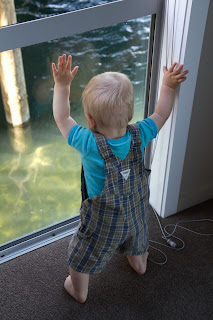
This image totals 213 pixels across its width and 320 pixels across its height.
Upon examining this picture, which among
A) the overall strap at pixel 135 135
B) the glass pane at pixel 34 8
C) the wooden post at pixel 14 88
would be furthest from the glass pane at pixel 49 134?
the overall strap at pixel 135 135

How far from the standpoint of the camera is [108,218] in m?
1.28

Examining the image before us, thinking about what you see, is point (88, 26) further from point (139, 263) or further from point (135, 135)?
point (139, 263)

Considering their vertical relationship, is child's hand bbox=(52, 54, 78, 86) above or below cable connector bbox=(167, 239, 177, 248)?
above

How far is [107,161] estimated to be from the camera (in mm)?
1210

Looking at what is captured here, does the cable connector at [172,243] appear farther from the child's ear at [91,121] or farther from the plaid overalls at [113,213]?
the child's ear at [91,121]

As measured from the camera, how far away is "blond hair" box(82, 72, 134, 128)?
1146 millimetres

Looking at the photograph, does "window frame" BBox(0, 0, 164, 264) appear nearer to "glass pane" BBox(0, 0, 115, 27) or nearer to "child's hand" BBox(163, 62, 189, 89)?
"glass pane" BBox(0, 0, 115, 27)

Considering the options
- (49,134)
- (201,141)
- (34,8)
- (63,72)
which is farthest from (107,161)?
(201,141)

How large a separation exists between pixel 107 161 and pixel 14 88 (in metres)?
0.46

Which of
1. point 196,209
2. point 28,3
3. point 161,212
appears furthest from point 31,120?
point 196,209

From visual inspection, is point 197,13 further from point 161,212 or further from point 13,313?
point 13,313

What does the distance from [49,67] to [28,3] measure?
27cm

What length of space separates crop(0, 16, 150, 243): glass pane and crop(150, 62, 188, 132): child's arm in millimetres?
229

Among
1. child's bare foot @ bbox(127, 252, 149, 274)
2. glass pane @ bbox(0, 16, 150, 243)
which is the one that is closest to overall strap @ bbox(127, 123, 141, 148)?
glass pane @ bbox(0, 16, 150, 243)
